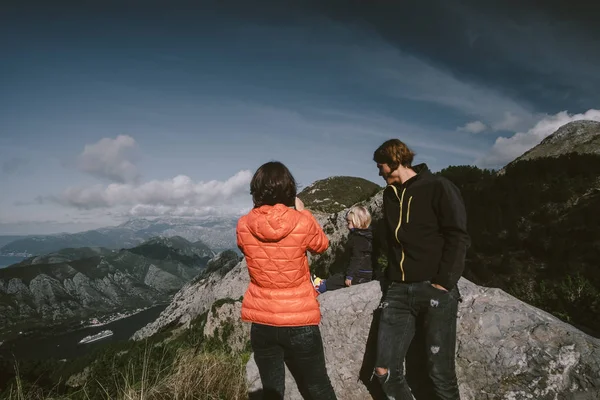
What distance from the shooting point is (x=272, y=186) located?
293 cm

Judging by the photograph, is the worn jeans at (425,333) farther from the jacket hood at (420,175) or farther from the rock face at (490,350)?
the jacket hood at (420,175)

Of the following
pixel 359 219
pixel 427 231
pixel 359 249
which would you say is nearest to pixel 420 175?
pixel 427 231

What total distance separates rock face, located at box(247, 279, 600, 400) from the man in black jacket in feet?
2.36

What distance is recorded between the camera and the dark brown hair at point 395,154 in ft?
12.1

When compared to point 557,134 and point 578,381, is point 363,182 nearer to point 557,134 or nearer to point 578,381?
point 557,134

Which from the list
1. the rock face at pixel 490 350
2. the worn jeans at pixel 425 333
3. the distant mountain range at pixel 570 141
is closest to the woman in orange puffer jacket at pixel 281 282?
the worn jeans at pixel 425 333

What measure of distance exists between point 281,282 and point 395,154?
2.07 metres

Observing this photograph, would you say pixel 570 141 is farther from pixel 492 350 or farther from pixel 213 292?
pixel 213 292

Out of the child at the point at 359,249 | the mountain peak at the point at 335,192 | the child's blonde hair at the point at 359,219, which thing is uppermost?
the mountain peak at the point at 335,192

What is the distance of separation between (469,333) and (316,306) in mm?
2278

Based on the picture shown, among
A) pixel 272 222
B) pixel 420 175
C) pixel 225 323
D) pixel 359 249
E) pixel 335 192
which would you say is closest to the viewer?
pixel 272 222

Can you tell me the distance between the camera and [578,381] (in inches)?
121

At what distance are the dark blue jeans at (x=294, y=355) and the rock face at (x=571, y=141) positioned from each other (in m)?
12.9

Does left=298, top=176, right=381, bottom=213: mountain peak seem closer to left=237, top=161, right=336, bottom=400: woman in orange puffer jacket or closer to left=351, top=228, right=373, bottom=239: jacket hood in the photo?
left=351, top=228, right=373, bottom=239: jacket hood
